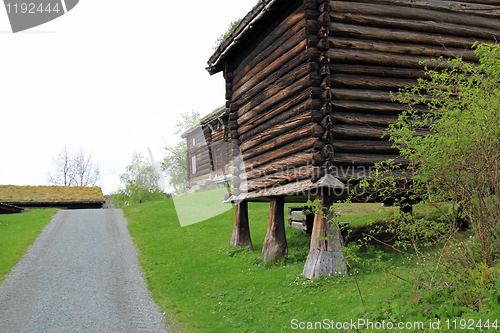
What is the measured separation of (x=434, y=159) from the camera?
4.25 metres

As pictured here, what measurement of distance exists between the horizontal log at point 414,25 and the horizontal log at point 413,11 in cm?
9

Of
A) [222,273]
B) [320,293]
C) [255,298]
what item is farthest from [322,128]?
[222,273]

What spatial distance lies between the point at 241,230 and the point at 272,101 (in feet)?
14.2

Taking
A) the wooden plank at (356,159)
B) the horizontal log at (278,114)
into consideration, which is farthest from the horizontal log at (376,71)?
the wooden plank at (356,159)

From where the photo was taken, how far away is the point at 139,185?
37906 mm

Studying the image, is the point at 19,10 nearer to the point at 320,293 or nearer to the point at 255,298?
the point at 255,298

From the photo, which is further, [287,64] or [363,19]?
[287,64]

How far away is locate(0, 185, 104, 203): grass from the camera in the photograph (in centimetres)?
2634

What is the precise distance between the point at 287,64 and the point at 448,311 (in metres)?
5.85

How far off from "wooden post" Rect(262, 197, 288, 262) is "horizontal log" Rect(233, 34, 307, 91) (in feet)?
10.9

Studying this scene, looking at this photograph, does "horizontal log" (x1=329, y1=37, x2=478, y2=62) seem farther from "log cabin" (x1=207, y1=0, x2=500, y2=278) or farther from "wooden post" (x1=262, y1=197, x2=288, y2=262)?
"wooden post" (x1=262, y1=197, x2=288, y2=262)

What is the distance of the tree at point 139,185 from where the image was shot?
29484mm

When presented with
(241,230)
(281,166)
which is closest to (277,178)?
(281,166)

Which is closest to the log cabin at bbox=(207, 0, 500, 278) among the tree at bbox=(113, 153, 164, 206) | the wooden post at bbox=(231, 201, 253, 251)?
the wooden post at bbox=(231, 201, 253, 251)
